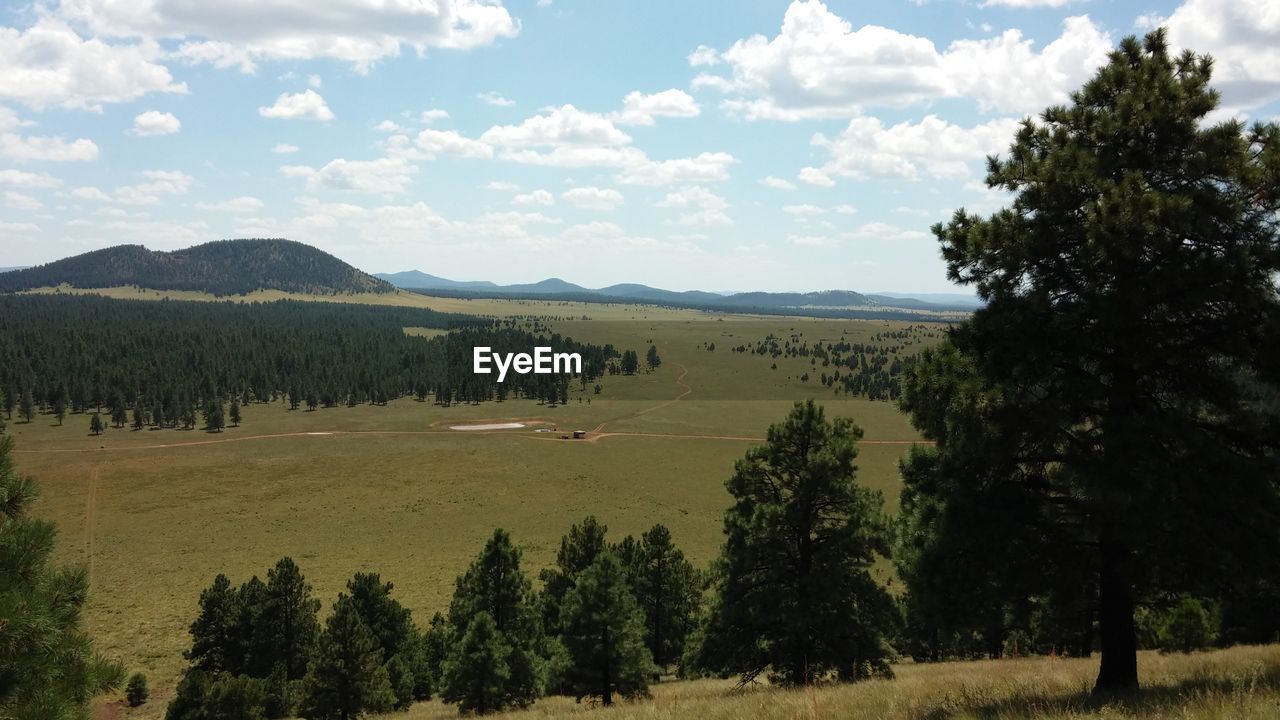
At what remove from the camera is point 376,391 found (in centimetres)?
18162

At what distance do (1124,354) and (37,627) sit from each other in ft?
51.7

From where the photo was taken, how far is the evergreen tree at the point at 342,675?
31328 mm

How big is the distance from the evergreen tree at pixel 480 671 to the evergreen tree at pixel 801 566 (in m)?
12.6

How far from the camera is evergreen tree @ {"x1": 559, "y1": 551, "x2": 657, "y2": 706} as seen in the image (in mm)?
29672

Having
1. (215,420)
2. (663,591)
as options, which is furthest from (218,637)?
(215,420)

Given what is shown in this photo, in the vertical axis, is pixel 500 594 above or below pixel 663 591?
above

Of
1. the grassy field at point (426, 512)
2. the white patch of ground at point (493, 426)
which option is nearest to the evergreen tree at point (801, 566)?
the grassy field at point (426, 512)

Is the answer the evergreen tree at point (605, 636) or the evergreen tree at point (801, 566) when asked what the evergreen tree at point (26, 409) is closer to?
the evergreen tree at point (605, 636)

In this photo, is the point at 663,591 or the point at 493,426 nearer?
the point at 663,591

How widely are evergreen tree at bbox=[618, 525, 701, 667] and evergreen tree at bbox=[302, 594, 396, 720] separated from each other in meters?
16.6

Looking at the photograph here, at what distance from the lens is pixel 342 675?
103 feet

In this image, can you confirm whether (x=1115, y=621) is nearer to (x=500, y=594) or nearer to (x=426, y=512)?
(x=500, y=594)

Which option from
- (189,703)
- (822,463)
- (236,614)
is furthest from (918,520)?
(236,614)

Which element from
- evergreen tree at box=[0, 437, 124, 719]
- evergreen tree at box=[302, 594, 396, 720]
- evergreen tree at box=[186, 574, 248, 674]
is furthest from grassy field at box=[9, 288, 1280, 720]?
evergreen tree at box=[0, 437, 124, 719]
